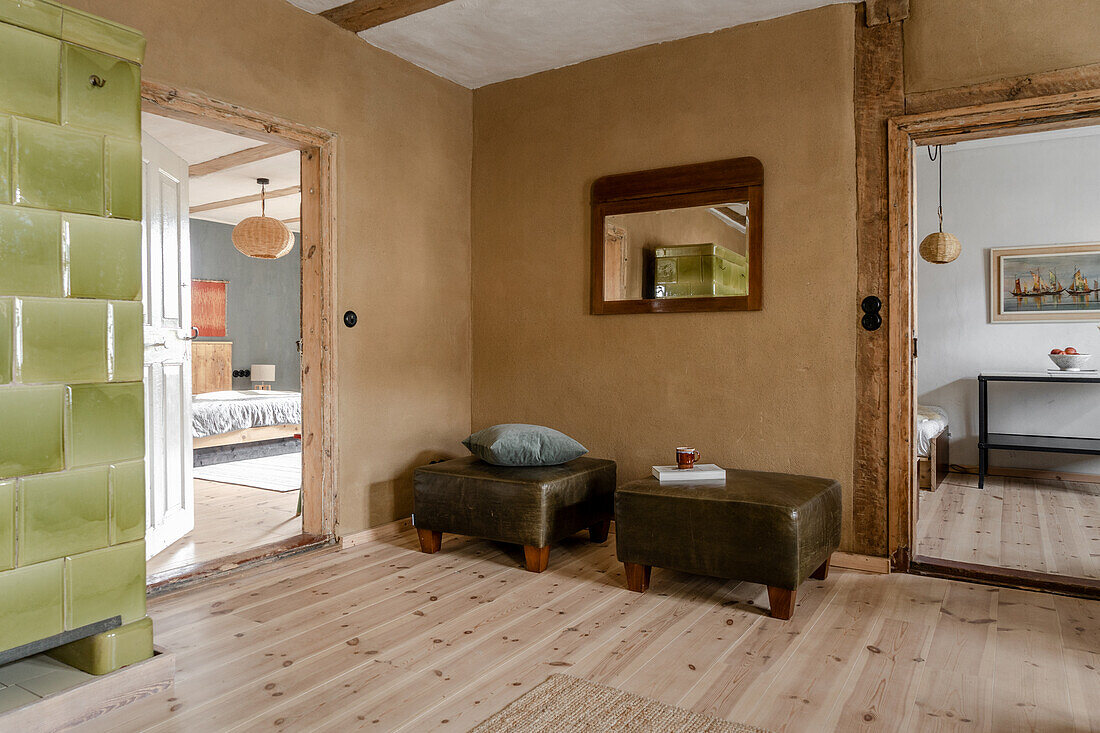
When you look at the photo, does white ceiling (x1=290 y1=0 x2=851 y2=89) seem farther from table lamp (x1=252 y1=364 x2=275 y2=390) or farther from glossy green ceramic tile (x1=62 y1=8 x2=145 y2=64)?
table lamp (x1=252 y1=364 x2=275 y2=390)

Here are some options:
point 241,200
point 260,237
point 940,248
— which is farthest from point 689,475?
point 241,200

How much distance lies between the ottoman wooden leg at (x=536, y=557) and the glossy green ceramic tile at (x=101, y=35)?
233cm

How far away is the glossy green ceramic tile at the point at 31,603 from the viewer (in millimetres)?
1734

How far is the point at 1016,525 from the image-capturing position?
13.6 ft

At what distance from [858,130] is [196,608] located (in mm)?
3433

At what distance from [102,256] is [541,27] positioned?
2474 mm

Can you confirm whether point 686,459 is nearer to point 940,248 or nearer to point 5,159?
point 5,159

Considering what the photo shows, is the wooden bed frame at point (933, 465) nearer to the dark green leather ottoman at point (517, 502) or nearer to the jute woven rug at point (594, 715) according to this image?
the dark green leather ottoman at point (517, 502)

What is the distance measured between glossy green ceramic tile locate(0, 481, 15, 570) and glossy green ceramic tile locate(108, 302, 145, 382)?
369 mm

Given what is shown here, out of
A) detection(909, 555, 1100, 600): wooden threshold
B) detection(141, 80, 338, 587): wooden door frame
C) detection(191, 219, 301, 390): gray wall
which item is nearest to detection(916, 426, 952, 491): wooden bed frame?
detection(909, 555, 1100, 600): wooden threshold

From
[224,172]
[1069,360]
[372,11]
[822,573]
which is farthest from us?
[224,172]

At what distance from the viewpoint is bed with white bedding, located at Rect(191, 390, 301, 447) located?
6398 millimetres

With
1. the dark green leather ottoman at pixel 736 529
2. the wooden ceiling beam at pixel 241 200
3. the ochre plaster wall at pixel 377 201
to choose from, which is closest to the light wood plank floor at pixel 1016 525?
the dark green leather ottoman at pixel 736 529

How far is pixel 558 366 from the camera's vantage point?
13.7 feet
